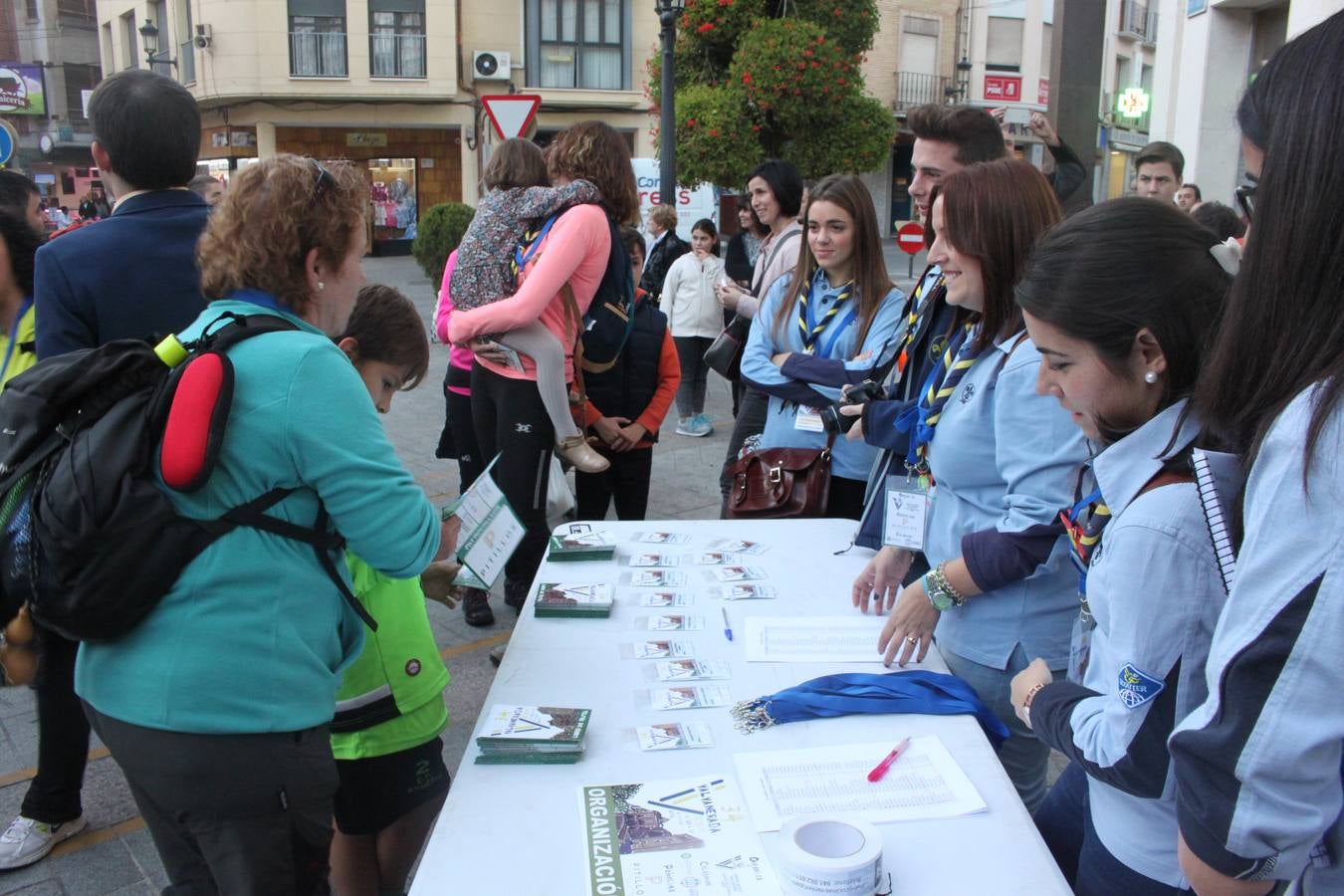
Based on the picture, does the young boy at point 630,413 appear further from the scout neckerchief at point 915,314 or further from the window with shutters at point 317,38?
the window with shutters at point 317,38

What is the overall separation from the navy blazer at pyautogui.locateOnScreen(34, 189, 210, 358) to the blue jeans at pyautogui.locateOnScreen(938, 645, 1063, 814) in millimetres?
1901

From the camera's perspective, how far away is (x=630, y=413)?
4.10m

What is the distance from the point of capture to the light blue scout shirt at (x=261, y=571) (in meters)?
1.46

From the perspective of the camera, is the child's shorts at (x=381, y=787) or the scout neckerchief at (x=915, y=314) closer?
the child's shorts at (x=381, y=787)

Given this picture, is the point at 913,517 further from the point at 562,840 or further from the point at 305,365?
the point at 305,365

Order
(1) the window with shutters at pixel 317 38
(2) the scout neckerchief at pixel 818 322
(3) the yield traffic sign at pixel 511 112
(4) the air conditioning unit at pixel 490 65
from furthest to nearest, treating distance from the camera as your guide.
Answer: (4) the air conditioning unit at pixel 490 65 → (1) the window with shutters at pixel 317 38 → (3) the yield traffic sign at pixel 511 112 → (2) the scout neckerchief at pixel 818 322

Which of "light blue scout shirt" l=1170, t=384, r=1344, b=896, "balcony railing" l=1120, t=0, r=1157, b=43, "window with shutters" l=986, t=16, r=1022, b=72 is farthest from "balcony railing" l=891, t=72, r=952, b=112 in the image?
"light blue scout shirt" l=1170, t=384, r=1344, b=896

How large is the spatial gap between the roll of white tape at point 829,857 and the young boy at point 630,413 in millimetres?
2703

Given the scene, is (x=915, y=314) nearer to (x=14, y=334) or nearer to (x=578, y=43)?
(x=14, y=334)

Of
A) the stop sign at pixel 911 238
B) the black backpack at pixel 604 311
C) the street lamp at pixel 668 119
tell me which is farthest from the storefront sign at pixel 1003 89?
the black backpack at pixel 604 311

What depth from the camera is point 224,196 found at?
1.63 m

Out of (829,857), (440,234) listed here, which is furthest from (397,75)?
(829,857)

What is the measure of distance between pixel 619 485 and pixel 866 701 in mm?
2446

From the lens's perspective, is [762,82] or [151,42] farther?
[151,42]
